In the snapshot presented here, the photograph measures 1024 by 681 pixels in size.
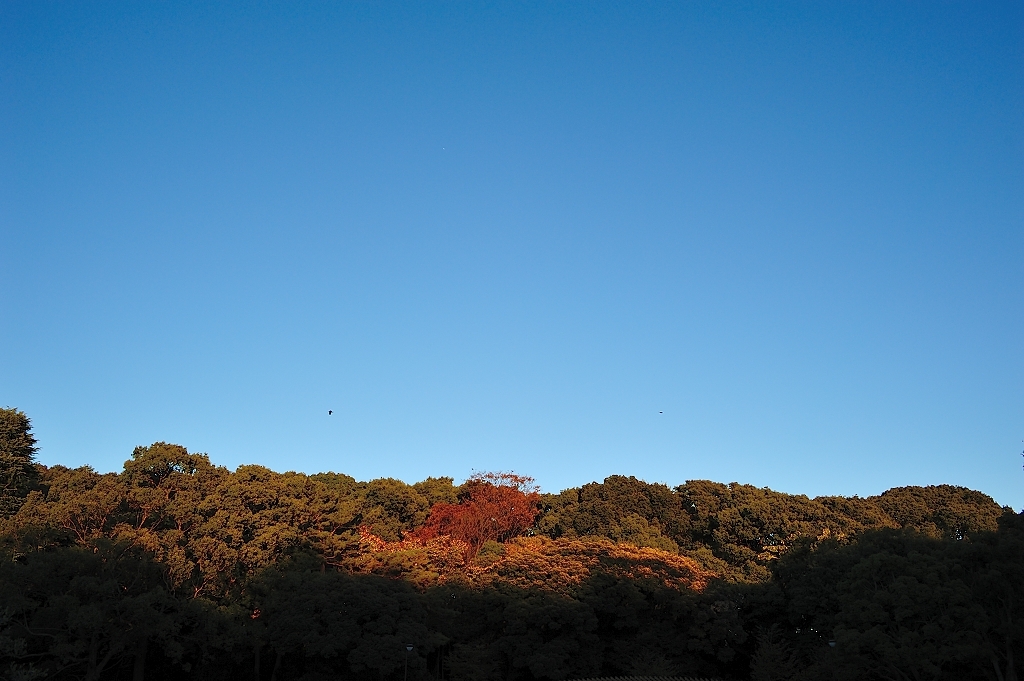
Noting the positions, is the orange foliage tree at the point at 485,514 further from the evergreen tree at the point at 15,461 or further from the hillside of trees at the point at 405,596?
the evergreen tree at the point at 15,461

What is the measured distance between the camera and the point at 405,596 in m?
36.6

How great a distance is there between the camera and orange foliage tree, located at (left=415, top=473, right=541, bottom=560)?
2158 inches

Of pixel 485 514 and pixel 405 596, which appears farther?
pixel 485 514

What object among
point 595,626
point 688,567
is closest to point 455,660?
point 595,626

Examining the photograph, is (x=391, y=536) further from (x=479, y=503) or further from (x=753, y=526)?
(x=753, y=526)

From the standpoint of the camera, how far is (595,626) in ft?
130

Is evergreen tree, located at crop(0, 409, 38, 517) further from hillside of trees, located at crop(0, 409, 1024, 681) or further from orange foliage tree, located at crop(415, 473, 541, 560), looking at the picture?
orange foliage tree, located at crop(415, 473, 541, 560)

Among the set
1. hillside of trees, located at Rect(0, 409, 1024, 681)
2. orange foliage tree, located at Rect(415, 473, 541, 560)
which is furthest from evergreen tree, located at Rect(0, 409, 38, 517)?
orange foliage tree, located at Rect(415, 473, 541, 560)

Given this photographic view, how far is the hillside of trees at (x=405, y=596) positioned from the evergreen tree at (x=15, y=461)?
101mm

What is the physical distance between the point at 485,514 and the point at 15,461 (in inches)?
1104

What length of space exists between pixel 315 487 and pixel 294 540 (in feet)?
14.9

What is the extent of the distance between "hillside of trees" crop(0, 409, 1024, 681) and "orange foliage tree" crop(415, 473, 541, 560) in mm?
4424

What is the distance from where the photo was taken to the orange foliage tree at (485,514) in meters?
54.8

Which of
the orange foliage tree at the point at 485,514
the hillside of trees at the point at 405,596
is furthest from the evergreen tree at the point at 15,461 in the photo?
the orange foliage tree at the point at 485,514
